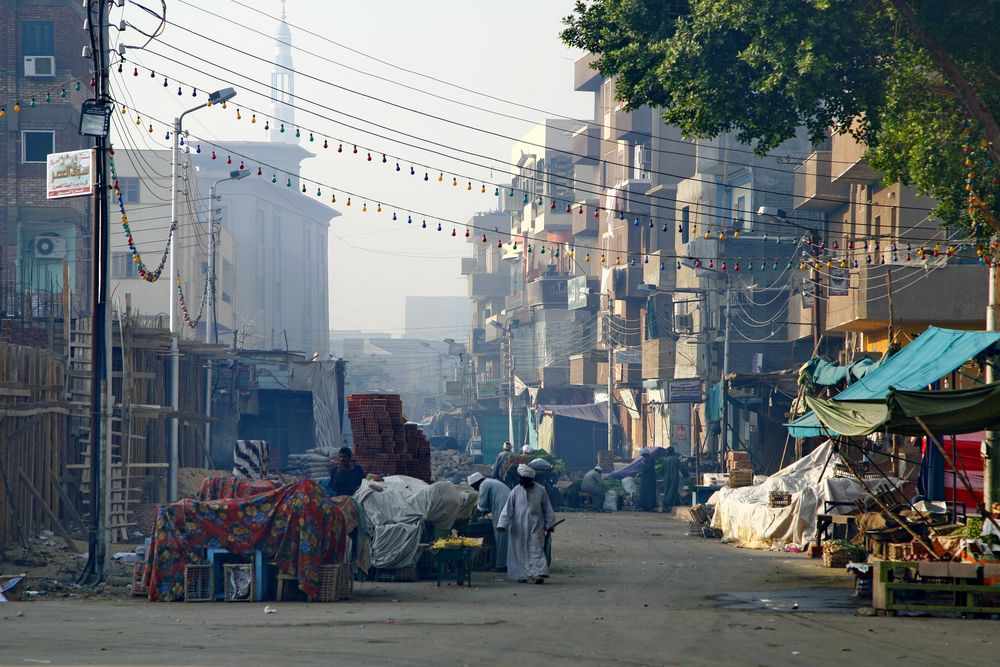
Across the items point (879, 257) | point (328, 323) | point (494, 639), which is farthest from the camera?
point (328, 323)

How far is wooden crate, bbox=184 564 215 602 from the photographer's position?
46.2 feet

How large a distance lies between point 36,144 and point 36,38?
387 centimetres

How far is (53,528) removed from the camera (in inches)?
800

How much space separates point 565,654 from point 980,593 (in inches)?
204

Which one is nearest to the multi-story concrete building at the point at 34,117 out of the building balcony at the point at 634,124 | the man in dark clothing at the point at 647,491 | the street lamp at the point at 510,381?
the man in dark clothing at the point at 647,491

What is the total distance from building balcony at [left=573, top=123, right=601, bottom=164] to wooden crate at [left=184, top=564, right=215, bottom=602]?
194 ft

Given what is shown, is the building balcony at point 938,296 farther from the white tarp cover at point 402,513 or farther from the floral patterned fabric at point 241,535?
the floral patterned fabric at point 241,535

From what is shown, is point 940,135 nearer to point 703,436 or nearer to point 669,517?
point 669,517

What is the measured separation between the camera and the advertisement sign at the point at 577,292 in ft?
227

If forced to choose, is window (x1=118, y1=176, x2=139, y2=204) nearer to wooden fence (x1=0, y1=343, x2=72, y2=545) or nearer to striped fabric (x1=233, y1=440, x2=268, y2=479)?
striped fabric (x1=233, y1=440, x2=268, y2=479)

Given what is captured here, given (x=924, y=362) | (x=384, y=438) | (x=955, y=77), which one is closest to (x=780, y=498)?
(x=384, y=438)

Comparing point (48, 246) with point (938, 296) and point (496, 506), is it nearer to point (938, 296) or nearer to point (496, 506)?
point (938, 296)

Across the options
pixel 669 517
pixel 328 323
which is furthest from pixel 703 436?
pixel 328 323

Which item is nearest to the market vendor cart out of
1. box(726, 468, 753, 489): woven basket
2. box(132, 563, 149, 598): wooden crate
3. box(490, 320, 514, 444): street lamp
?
box(132, 563, 149, 598): wooden crate
